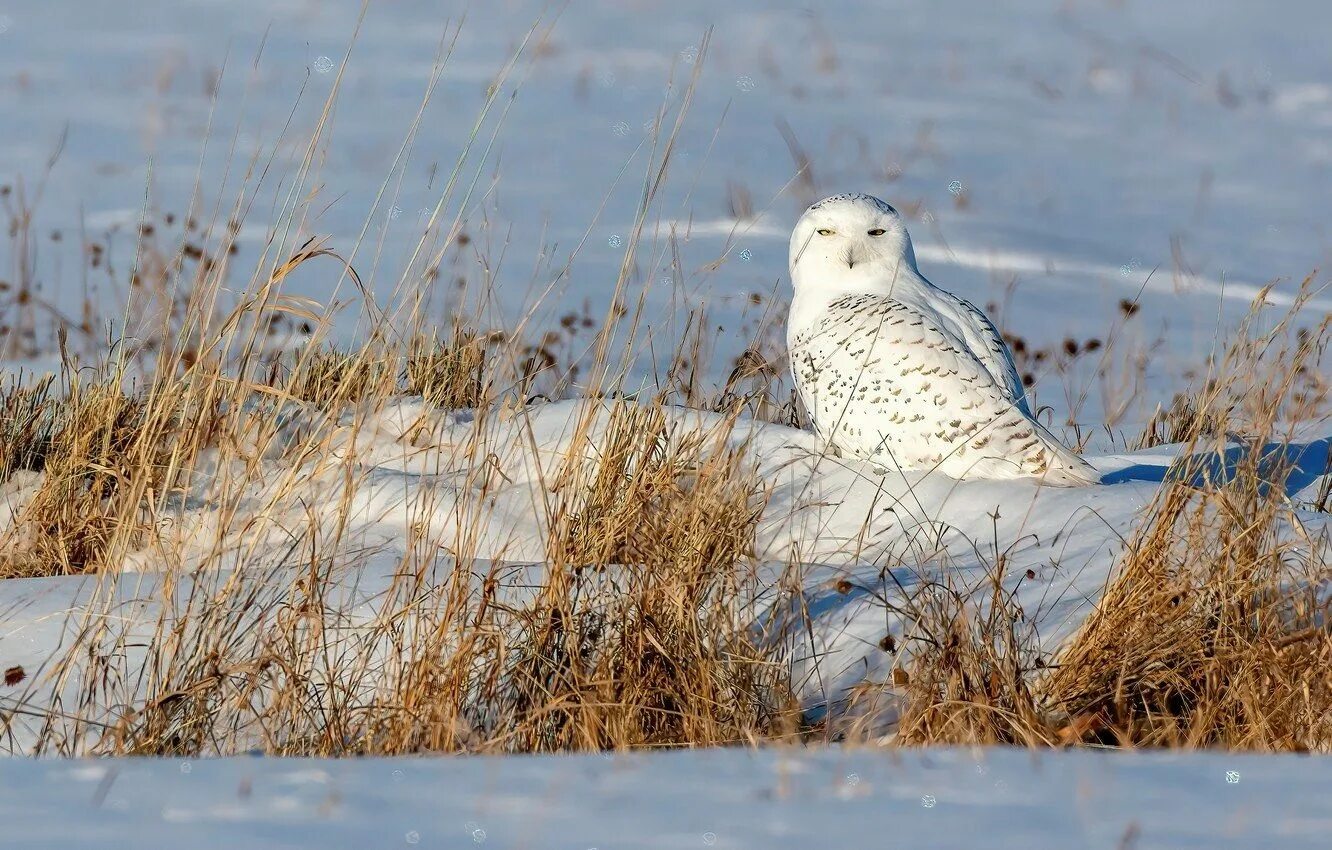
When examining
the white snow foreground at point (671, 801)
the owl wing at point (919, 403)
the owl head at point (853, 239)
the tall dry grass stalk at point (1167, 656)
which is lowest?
the white snow foreground at point (671, 801)

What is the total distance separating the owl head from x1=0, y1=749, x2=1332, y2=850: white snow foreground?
2452mm

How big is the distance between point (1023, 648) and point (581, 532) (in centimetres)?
88

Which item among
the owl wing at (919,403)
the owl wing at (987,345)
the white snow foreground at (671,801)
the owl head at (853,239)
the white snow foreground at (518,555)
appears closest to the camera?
the white snow foreground at (671,801)

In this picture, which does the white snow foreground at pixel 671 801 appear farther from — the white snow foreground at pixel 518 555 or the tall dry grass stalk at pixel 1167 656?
the white snow foreground at pixel 518 555

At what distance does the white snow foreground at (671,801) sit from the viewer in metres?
1.48

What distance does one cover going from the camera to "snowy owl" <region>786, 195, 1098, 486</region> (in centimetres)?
372

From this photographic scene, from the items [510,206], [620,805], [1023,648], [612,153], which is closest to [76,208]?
[510,206]

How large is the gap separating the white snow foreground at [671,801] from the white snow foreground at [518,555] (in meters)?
0.71

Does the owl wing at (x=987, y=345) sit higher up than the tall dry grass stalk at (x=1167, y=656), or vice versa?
the owl wing at (x=987, y=345)

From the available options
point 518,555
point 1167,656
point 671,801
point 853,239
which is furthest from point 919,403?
point 671,801

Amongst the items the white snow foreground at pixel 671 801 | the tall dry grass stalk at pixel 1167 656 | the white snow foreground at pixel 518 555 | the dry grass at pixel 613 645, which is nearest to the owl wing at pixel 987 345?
the white snow foreground at pixel 518 555

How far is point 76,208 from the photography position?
27.1 ft

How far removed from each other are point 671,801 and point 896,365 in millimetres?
2358

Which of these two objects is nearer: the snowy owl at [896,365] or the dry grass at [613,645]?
the dry grass at [613,645]
